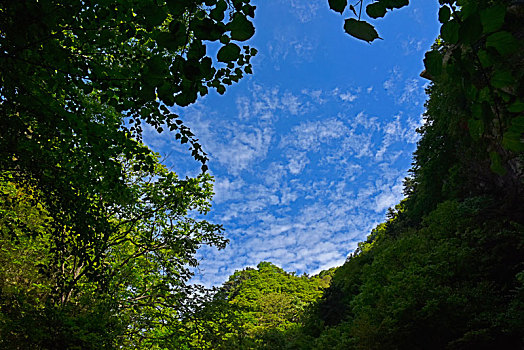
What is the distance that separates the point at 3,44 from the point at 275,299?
24163 mm

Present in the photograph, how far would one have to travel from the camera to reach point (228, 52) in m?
0.99

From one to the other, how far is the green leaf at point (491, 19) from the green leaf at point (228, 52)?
710mm

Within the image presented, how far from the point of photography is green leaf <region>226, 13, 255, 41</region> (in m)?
0.92

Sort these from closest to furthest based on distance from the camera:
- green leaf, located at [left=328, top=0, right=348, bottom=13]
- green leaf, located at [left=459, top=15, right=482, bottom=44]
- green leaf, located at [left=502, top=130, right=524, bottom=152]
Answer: green leaf, located at [left=459, top=15, right=482, bottom=44] < green leaf, located at [left=328, top=0, right=348, bottom=13] < green leaf, located at [left=502, top=130, right=524, bottom=152]

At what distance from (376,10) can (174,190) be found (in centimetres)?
→ 831

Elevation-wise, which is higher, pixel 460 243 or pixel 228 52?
pixel 460 243

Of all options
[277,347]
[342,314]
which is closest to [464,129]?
[342,314]

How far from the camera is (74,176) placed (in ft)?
15.0

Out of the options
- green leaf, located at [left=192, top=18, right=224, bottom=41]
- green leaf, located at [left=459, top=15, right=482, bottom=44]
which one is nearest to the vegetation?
green leaf, located at [left=459, top=15, right=482, bottom=44]

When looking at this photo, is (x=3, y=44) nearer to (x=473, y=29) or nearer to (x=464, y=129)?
(x=473, y=29)

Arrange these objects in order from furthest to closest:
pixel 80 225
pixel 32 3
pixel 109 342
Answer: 1. pixel 109 342
2. pixel 80 225
3. pixel 32 3

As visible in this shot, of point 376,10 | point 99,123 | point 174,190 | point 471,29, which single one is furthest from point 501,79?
point 174,190

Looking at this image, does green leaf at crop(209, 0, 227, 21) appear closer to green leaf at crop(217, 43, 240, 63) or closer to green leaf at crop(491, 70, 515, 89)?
green leaf at crop(217, 43, 240, 63)

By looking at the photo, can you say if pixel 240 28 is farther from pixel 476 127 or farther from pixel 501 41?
pixel 476 127
